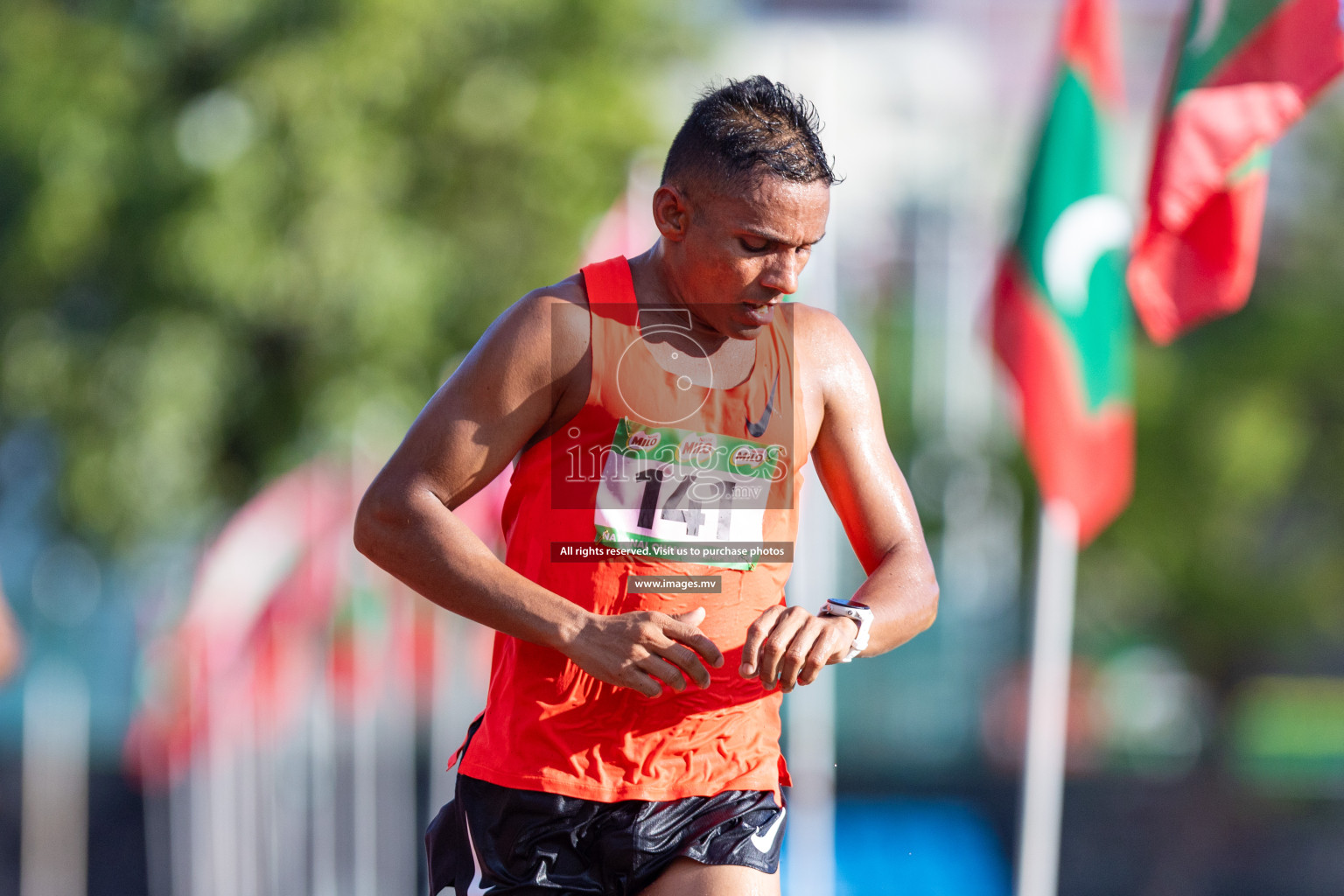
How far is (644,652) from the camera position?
237cm

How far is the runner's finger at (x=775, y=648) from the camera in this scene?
2367 mm

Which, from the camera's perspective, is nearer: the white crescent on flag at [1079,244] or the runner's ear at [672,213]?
the runner's ear at [672,213]

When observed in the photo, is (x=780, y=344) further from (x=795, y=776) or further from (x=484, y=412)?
(x=795, y=776)

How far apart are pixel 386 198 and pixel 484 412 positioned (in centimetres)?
1248

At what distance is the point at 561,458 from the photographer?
259 cm

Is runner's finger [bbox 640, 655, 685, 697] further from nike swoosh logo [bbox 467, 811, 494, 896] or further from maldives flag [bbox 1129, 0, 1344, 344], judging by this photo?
maldives flag [bbox 1129, 0, 1344, 344]

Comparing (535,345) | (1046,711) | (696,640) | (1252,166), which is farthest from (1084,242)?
(696,640)

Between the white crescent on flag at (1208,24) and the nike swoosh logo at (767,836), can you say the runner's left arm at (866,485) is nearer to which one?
the nike swoosh logo at (767,836)

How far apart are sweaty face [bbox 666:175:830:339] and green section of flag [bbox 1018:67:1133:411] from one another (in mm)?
3308

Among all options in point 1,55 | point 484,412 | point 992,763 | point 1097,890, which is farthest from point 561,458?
point 992,763

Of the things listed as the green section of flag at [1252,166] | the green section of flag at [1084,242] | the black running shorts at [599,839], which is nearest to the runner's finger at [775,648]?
the black running shorts at [599,839]

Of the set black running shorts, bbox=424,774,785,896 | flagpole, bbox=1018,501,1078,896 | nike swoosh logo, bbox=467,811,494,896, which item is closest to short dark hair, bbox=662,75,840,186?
black running shorts, bbox=424,774,785,896

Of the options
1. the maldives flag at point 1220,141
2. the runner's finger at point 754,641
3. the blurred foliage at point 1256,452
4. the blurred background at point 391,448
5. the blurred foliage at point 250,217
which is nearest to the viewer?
the runner's finger at point 754,641

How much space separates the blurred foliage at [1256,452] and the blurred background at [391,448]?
0.05 m
